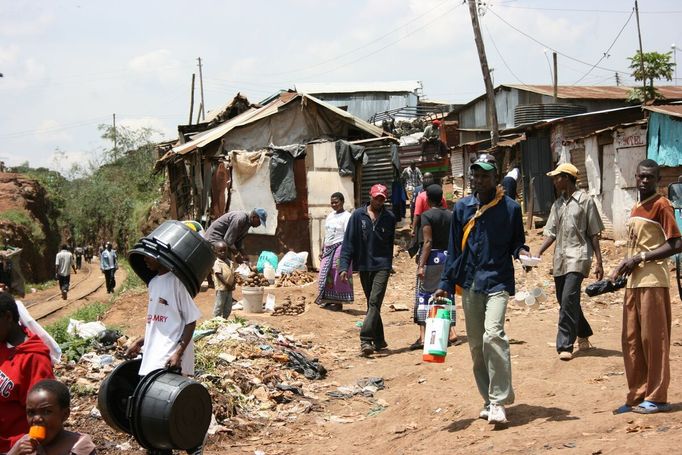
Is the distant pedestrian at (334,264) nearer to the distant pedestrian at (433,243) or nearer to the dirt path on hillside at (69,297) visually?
the distant pedestrian at (433,243)

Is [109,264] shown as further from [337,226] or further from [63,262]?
[337,226]

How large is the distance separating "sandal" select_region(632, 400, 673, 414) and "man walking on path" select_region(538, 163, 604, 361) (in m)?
2.34

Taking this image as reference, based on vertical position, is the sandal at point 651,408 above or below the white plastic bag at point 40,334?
below

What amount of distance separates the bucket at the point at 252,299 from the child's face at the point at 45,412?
926 cm

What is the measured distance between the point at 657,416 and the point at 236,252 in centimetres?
699

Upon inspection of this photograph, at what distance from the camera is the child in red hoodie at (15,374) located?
4.03 meters

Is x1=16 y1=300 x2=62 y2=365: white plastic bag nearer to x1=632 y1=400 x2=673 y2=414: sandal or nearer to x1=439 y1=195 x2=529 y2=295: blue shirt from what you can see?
x1=439 y1=195 x2=529 y2=295: blue shirt

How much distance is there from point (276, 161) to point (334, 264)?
246 inches

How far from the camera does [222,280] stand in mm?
10352

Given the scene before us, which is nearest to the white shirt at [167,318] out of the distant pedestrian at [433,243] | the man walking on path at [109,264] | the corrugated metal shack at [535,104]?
the distant pedestrian at [433,243]

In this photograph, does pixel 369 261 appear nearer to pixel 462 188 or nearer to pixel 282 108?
pixel 282 108

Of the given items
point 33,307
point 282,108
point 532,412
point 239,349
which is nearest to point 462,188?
point 282,108

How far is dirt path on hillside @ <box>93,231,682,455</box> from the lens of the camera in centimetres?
538

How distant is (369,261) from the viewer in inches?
377
